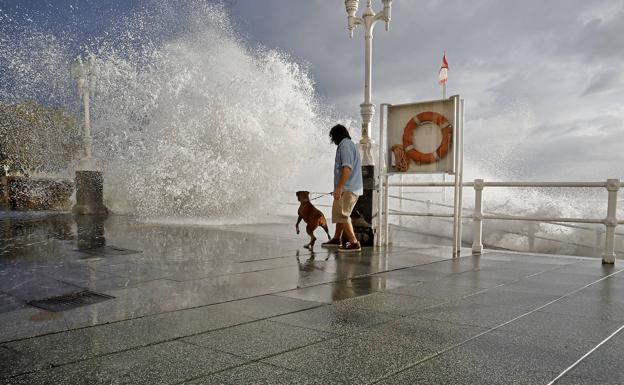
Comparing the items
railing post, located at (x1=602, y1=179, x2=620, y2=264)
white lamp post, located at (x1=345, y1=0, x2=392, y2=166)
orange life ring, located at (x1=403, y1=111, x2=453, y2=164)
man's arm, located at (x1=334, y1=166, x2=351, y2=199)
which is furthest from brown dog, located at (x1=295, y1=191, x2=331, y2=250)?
railing post, located at (x1=602, y1=179, x2=620, y2=264)

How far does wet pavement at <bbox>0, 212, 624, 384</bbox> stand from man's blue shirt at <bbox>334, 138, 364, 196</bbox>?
1334mm

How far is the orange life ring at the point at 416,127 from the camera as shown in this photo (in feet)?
25.1

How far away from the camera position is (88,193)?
1603 centimetres

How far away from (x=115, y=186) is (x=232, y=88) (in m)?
7.21

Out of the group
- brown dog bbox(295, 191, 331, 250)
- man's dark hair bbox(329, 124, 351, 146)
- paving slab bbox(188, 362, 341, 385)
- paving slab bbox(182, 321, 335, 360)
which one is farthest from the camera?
brown dog bbox(295, 191, 331, 250)

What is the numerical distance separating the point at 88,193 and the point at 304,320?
14853mm

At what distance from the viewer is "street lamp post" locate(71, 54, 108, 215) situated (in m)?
16.0

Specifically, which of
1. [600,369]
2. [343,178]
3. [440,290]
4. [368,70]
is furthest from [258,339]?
[368,70]

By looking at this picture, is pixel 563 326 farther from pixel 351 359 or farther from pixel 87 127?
pixel 87 127

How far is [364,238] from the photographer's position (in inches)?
339

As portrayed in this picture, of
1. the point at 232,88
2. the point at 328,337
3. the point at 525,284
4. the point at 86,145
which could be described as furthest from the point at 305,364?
the point at 86,145

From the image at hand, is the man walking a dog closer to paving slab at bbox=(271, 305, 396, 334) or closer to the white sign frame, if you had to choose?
the white sign frame

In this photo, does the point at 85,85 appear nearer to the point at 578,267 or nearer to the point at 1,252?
the point at 1,252

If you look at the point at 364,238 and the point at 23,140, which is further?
the point at 23,140
